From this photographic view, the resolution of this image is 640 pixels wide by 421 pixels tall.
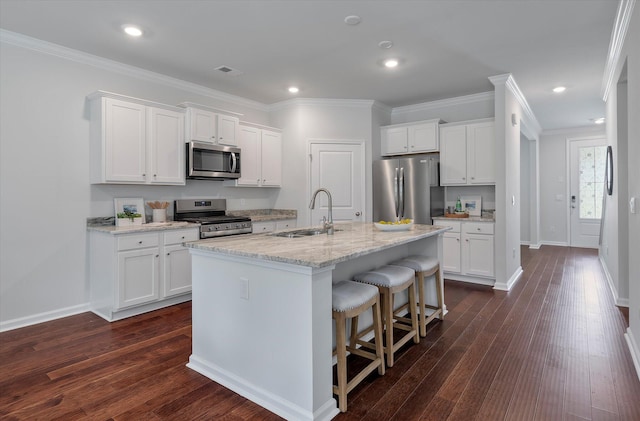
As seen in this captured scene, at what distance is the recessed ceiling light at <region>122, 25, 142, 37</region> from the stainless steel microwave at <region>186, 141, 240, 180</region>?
1.27m

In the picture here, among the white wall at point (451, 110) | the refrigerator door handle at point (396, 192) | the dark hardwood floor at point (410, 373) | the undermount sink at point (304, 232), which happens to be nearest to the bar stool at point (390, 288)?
the dark hardwood floor at point (410, 373)

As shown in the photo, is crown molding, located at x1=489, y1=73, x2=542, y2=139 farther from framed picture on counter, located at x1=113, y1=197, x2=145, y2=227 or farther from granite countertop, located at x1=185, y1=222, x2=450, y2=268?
framed picture on counter, located at x1=113, y1=197, x2=145, y2=227

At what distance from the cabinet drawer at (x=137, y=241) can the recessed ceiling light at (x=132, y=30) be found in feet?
6.03

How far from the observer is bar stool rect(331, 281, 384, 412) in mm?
1976

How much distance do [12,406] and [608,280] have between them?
608cm

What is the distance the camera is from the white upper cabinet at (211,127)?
165 inches

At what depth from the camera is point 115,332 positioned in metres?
3.12

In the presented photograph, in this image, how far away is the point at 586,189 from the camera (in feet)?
24.7

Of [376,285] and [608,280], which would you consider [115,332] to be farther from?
[608,280]

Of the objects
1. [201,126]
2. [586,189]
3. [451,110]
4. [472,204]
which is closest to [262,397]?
[201,126]

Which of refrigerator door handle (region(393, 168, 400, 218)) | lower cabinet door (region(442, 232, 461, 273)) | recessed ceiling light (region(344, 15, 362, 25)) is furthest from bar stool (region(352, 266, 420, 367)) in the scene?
refrigerator door handle (region(393, 168, 400, 218))

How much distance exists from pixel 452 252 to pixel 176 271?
3.55 meters

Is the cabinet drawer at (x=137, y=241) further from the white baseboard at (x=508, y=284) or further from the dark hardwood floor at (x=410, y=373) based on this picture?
the white baseboard at (x=508, y=284)

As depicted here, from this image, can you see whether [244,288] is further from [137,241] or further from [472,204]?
[472,204]
